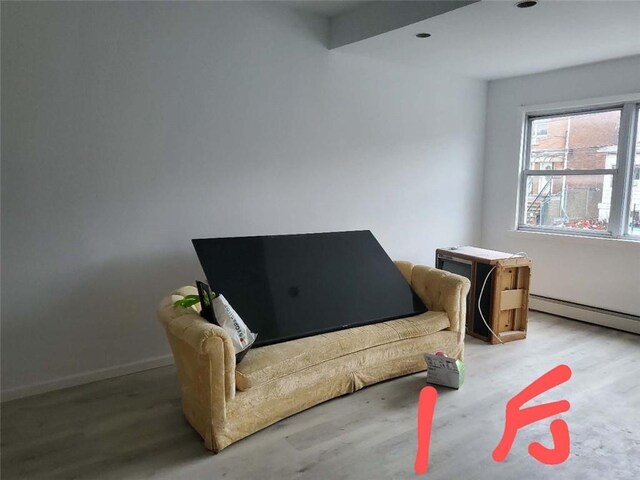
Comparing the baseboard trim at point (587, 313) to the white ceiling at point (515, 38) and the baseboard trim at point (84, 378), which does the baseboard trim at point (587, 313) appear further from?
the baseboard trim at point (84, 378)

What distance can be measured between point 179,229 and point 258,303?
81 centimetres

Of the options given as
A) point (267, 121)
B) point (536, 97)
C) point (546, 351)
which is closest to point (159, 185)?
point (267, 121)

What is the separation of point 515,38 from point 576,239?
195 cm

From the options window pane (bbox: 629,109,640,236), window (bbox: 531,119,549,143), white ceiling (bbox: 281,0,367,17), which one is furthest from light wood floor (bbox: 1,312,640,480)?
white ceiling (bbox: 281,0,367,17)

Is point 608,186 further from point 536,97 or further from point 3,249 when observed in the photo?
point 3,249

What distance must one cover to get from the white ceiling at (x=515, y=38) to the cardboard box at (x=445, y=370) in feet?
6.80

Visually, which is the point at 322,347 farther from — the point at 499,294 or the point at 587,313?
the point at 587,313

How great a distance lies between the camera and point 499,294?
11.8 ft

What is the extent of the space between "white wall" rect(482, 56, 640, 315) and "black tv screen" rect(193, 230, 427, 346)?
1.93 metres

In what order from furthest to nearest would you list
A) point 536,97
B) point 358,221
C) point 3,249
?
point 536,97 < point 358,221 < point 3,249

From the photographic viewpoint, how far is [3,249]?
99.8 inches

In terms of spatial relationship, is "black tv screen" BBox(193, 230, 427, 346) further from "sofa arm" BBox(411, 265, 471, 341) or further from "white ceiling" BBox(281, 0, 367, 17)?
"white ceiling" BBox(281, 0, 367, 17)

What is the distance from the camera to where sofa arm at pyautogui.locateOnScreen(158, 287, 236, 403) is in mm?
2016

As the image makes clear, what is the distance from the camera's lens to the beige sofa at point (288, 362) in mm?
2092
